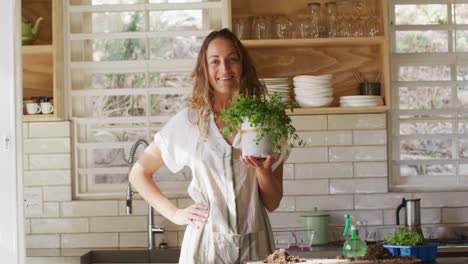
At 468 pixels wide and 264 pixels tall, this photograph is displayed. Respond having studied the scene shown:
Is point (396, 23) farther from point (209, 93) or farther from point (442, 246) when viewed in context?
point (209, 93)

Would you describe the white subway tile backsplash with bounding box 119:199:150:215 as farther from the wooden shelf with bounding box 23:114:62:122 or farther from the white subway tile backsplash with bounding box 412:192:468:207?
the white subway tile backsplash with bounding box 412:192:468:207

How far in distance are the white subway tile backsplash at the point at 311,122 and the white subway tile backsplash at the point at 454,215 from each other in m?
0.99

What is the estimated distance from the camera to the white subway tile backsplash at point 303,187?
21.1 feet

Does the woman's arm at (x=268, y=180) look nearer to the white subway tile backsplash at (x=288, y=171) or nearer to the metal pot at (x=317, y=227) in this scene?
the metal pot at (x=317, y=227)

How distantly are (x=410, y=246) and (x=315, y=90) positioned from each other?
7.27 ft

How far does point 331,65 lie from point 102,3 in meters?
1.59

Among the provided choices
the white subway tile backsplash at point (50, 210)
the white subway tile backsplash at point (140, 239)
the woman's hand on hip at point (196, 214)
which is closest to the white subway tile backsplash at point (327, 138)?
the white subway tile backsplash at point (140, 239)

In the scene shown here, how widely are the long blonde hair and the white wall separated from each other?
1.04 m

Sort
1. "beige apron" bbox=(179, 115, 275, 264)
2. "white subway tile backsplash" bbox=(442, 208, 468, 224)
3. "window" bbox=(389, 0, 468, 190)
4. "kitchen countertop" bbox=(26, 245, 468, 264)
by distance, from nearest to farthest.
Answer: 1. "beige apron" bbox=(179, 115, 275, 264)
2. "kitchen countertop" bbox=(26, 245, 468, 264)
3. "white subway tile backsplash" bbox=(442, 208, 468, 224)
4. "window" bbox=(389, 0, 468, 190)

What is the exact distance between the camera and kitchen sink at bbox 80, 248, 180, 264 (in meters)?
6.06

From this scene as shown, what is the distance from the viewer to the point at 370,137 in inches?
255

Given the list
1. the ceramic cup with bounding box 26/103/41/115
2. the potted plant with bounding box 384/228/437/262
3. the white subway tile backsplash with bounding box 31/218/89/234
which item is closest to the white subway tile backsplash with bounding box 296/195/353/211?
the white subway tile backsplash with bounding box 31/218/89/234

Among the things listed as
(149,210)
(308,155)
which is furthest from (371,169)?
(149,210)

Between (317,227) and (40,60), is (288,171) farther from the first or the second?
(40,60)
